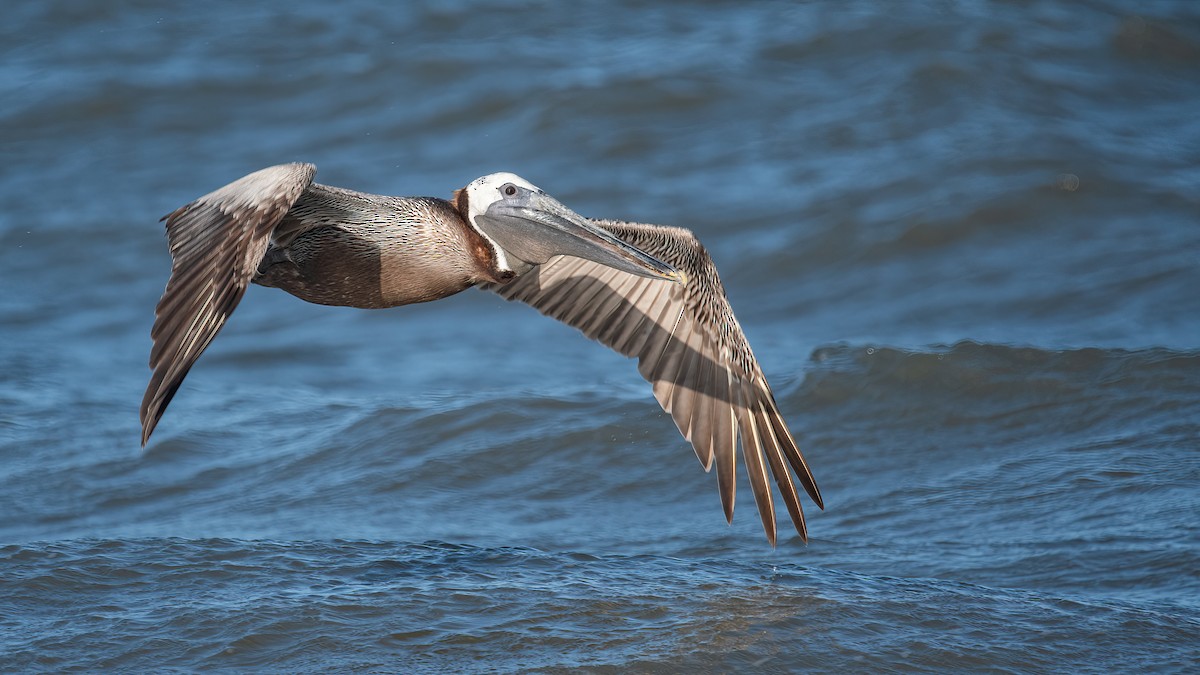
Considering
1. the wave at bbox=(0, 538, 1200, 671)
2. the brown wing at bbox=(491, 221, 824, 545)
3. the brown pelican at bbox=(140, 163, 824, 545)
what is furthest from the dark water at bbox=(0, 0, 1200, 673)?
the brown pelican at bbox=(140, 163, 824, 545)

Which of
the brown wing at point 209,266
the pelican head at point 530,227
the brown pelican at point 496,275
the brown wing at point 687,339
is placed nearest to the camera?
the brown wing at point 209,266

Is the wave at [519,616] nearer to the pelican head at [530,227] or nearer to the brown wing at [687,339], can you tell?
the brown wing at [687,339]

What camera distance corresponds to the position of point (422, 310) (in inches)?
345

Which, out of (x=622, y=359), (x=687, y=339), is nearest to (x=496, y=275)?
(x=687, y=339)

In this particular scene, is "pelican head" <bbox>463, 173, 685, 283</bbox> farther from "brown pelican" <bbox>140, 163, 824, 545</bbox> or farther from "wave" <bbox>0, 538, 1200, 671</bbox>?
"wave" <bbox>0, 538, 1200, 671</bbox>

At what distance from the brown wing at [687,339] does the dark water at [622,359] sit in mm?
425

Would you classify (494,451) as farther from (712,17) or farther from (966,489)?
(712,17)

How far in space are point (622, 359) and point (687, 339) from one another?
2.18 metres

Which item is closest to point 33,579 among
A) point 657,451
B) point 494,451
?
point 494,451

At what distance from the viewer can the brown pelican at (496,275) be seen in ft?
13.3

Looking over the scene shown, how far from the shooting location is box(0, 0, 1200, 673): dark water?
467 centimetres

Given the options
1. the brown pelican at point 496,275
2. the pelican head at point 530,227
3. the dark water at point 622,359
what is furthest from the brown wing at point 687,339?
the pelican head at point 530,227

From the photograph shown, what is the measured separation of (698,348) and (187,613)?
2.35 meters

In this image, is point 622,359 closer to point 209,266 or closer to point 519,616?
point 519,616
